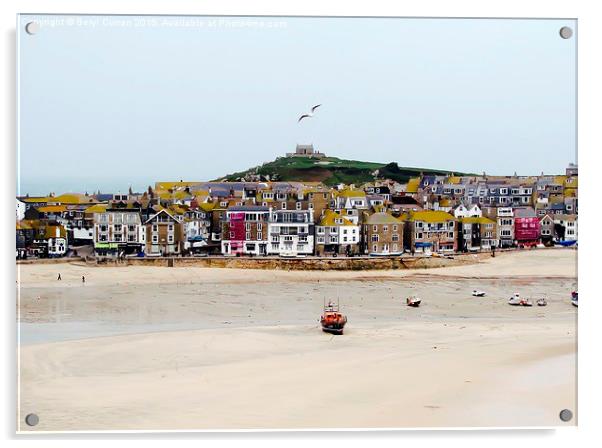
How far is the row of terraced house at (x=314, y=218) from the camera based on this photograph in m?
6.86

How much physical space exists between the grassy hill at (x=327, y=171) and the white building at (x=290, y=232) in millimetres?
408

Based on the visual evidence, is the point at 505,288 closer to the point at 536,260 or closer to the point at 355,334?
the point at 536,260

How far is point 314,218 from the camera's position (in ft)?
24.6

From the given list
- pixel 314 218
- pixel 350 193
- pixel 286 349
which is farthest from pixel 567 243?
pixel 286 349

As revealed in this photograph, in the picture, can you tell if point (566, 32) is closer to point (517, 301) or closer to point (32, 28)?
point (517, 301)

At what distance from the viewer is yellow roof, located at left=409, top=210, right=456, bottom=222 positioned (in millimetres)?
7418

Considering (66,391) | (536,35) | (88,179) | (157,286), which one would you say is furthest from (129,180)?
(536,35)

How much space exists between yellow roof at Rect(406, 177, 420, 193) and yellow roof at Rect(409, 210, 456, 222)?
0.21 meters

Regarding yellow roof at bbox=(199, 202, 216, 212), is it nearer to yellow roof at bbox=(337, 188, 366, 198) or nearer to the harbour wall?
the harbour wall

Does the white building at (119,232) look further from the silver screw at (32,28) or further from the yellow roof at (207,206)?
the silver screw at (32,28)

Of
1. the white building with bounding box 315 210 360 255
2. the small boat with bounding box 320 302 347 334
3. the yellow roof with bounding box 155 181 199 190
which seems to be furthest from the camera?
the white building with bounding box 315 210 360 255

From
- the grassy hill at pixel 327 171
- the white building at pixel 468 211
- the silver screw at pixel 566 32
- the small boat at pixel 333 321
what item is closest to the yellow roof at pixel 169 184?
the grassy hill at pixel 327 171

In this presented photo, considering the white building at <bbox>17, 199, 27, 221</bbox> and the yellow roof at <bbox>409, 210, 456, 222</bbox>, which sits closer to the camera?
the white building at <bbox>17, 199, 27, 221</bbox>

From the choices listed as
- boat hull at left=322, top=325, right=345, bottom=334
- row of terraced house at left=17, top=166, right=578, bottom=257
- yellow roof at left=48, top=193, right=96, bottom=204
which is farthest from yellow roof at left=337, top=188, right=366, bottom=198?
yellow roof at left=48, top=193, right=96, bottom=204
